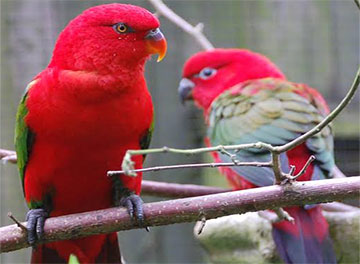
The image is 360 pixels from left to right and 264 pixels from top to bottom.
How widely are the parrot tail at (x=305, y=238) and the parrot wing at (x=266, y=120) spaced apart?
12 centimetres

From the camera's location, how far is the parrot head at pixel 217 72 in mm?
2303

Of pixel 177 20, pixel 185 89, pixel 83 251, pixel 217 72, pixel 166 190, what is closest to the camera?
pixel 83 251

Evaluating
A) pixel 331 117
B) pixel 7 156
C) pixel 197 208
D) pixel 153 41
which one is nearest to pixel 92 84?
pixel 153 41

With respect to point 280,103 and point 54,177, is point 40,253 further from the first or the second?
point 280,103

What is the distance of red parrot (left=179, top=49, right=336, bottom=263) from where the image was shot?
175 cm

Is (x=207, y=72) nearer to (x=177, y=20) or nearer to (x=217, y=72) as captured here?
(x=217, y=72)

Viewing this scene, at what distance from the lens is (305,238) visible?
174cm

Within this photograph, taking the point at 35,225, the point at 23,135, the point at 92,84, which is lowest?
the point at 35,225

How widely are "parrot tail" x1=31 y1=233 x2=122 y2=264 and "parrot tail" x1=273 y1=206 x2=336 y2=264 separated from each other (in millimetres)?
421

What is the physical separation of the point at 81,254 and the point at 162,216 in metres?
0.50

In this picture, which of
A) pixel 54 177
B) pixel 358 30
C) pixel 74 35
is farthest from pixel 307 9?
pixel 54 177

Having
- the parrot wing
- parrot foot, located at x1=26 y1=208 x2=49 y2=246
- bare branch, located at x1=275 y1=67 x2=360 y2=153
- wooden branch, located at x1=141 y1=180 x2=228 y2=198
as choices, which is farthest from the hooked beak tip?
bare branch, located at x1=275 y1=67 x2=360 y2=153

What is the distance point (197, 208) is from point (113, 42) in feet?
1.53

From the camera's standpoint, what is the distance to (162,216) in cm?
126
